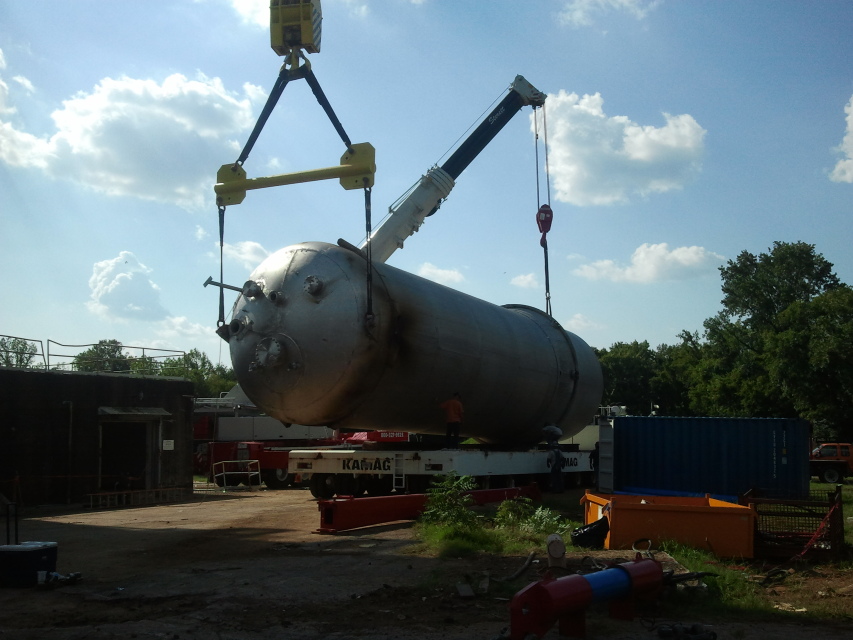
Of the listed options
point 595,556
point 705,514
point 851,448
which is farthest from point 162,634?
point 851,448

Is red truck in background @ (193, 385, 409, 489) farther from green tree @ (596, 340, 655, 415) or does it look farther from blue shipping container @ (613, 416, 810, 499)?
green tree @ (596, 340, 655, 415)

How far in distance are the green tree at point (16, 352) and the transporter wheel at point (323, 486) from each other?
32.3 feet

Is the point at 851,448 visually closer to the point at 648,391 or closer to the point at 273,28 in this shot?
the point at 273,28

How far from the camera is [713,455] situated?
17.2m

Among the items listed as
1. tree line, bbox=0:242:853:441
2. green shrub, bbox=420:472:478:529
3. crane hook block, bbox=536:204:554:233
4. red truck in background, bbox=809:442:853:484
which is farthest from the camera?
tree line, bbox=0:242:853:441

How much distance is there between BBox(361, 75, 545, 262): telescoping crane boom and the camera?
2095 cm

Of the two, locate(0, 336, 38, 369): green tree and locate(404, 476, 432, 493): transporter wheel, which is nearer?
locate(404, 476, 432, 493): transporter wheel

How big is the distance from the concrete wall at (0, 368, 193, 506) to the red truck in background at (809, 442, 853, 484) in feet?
75.2

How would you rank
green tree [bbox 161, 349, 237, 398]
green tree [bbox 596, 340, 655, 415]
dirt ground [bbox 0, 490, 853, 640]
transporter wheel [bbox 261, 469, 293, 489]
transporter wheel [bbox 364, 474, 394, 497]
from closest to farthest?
1. dirt ground [bbox 0, 490, 853, 640]
2. transporter wheel [bbox 364, 474, 394, 497]
3. transporter wheel [bbox 261, 469, 293, 489]
4. green tree [bbox 596, 340, 655, 415]
5. green tree [bbox 161, 349, 237, 398]

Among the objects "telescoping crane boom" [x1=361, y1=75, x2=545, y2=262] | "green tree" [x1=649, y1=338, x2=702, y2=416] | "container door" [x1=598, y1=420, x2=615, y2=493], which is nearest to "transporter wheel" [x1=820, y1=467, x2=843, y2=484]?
"container door" [x1=598, y1=420, x2=615, y2=493]

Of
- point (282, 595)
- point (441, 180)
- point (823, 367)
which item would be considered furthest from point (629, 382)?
point (282, 595)

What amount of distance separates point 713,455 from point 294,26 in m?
12.3

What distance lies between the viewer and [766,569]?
9.43m

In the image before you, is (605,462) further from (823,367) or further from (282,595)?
(823,367)
